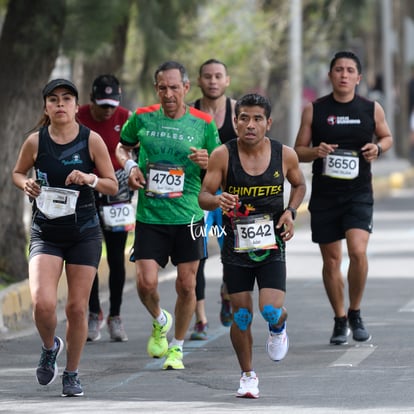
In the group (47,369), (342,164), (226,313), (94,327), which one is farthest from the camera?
(226,313)

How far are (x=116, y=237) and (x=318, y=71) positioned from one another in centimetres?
2507

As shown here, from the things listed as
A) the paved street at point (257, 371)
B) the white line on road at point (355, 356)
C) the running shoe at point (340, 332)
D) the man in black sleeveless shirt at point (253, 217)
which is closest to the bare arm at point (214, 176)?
the man in black sleeveless shirt at point (253, 217)

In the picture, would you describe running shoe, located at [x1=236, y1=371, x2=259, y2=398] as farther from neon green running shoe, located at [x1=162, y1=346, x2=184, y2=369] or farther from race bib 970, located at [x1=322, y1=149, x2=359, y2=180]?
race bib 970, located at [x1=322, y1=149, x2=359, y2=180]

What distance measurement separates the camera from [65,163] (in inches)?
345

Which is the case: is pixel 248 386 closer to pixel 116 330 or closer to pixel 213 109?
pixel 116 330

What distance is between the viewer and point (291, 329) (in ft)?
38.2

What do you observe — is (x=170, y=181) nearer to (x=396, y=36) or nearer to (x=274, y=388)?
(x=274, y=388)

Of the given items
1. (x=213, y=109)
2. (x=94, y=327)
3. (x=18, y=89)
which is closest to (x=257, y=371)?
(x=94, y=327)

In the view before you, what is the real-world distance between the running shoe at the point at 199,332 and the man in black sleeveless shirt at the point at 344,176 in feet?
3.37

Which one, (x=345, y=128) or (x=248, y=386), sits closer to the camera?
(x=248, y=386)

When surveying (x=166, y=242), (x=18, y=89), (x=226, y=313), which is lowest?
(x=226, y=313)

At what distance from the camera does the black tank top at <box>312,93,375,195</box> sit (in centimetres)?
1079

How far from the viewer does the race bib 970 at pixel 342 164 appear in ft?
35.0

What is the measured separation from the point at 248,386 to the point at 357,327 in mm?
2412
